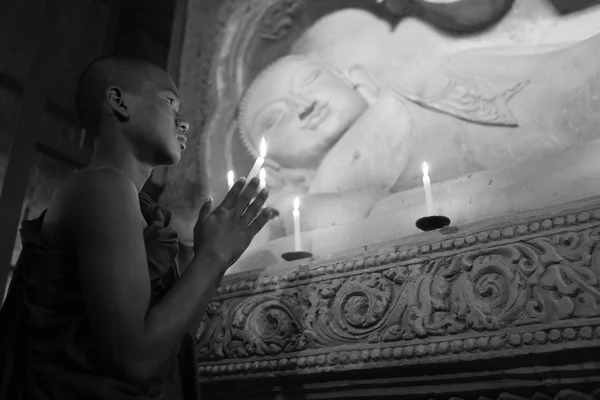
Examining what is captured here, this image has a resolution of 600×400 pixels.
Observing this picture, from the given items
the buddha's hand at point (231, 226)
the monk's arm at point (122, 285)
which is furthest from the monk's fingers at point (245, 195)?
the monk's arm at point (122, 285)

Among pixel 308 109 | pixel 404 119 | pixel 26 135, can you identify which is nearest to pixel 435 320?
pixel 404 119

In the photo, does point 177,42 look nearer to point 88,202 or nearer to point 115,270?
point 88,202

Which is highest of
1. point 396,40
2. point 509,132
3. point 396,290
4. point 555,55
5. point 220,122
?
point 396,40

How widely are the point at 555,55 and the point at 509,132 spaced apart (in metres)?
0.31

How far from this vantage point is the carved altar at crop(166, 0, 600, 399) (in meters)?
1.35

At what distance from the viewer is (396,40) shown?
7.79 ft

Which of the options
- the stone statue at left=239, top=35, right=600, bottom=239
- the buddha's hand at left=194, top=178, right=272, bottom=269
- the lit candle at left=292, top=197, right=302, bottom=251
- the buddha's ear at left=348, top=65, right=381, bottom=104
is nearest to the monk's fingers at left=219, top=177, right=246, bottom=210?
the buddha's hand at left=194, top=178, right=272, bottom=269

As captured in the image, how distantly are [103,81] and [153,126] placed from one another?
17 centimetres

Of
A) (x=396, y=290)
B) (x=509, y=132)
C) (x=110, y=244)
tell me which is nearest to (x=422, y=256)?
(x=396, y=290)

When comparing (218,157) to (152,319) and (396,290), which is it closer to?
(396,290)

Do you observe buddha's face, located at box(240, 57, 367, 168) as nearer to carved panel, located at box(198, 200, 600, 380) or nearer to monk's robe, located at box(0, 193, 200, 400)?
carved panel, located at box(198, 200, 600, 380)

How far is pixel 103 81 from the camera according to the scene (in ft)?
4.36

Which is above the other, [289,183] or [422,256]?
[289,183]

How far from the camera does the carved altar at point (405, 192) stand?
1.35m
